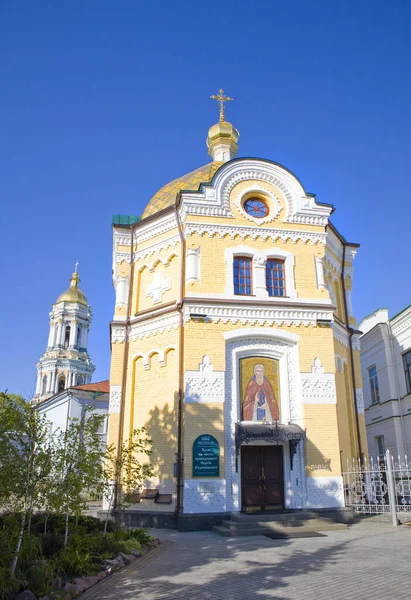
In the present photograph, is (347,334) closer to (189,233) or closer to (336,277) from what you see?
(336,277)

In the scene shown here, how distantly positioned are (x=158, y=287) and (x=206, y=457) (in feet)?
19.8

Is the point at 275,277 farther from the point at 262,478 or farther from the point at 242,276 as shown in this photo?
the point at 262,478

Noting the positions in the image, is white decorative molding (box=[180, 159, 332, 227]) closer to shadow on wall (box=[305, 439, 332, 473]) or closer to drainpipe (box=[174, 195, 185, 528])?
drainpipe (box=[174, 195, 185, 528])

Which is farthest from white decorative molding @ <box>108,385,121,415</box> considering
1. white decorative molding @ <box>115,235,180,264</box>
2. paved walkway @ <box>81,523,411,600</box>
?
paved walkway @ <box>81,523,411,600</box>

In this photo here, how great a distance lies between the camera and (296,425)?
14.1 m

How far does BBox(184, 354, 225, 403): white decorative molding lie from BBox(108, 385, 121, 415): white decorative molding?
328 cm

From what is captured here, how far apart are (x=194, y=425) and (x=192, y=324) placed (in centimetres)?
293

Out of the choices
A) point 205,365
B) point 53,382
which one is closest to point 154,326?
point 205,365

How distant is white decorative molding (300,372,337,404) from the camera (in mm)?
14664

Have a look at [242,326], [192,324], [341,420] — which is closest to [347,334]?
[341,420]

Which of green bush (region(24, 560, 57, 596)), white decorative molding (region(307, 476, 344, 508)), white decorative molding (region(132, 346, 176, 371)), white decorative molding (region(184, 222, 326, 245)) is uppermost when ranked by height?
white decorative molding (region(184, 222, 326, 245))

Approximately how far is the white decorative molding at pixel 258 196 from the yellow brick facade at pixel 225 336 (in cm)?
4

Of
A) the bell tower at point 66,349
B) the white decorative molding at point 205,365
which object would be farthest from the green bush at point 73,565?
the bell tower at point 66,349

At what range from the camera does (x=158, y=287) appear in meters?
16.8
